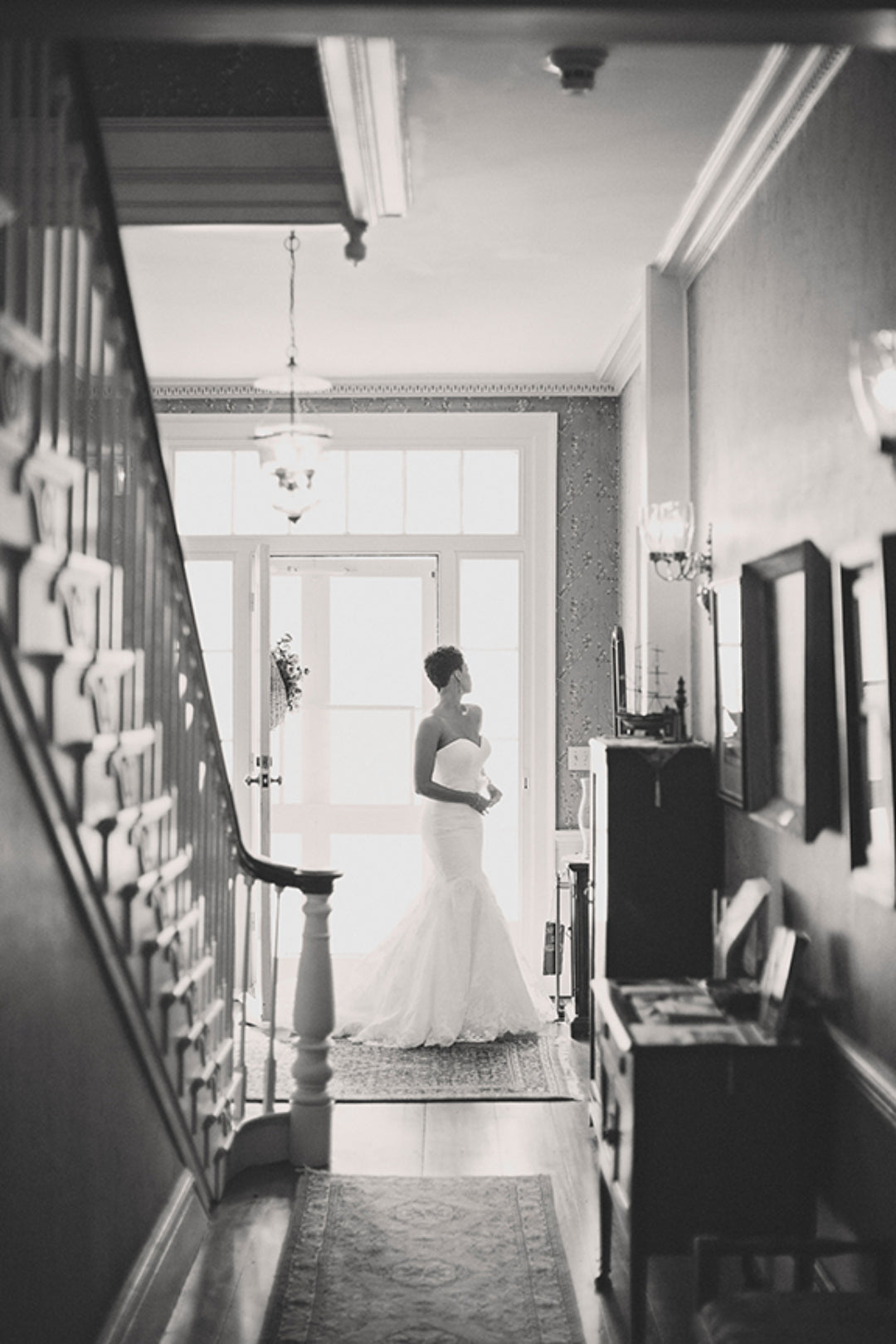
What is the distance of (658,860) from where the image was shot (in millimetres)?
4613

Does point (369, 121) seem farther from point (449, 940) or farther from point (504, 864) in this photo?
point (504, 864)

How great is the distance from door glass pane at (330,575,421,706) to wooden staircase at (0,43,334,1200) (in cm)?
388

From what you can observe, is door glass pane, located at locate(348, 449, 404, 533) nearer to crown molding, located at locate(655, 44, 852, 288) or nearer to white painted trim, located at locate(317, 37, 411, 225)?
crown molding, located at locate(655, 44, 852, 288)

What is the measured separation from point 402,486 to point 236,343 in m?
1.33

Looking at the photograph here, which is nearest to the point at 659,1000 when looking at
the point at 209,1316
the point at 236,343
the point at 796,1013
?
the point at 796,1013

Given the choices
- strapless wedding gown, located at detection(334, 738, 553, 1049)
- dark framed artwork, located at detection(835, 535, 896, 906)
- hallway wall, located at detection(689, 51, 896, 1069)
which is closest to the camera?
dark framed artwork, located at detection(835, 535, 896, 906)

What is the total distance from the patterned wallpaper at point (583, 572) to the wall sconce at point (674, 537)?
2.36 meters

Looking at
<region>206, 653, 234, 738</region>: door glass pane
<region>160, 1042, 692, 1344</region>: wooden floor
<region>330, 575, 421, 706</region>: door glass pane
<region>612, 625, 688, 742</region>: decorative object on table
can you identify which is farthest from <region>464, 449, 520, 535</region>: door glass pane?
<region>160, 1042, 692, 1344</region>: wooden floor

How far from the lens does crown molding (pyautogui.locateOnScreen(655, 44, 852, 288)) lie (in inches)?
136

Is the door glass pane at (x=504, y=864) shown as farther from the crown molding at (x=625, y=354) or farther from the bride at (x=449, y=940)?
the crown molding at (x=625, y=354)

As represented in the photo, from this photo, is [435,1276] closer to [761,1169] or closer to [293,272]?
[761,1169]

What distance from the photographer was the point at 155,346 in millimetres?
6891

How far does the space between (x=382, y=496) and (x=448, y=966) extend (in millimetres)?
2820

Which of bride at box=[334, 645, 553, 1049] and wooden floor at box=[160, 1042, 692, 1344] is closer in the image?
wooden floor at box=[160, 1042, 692, 1344]
